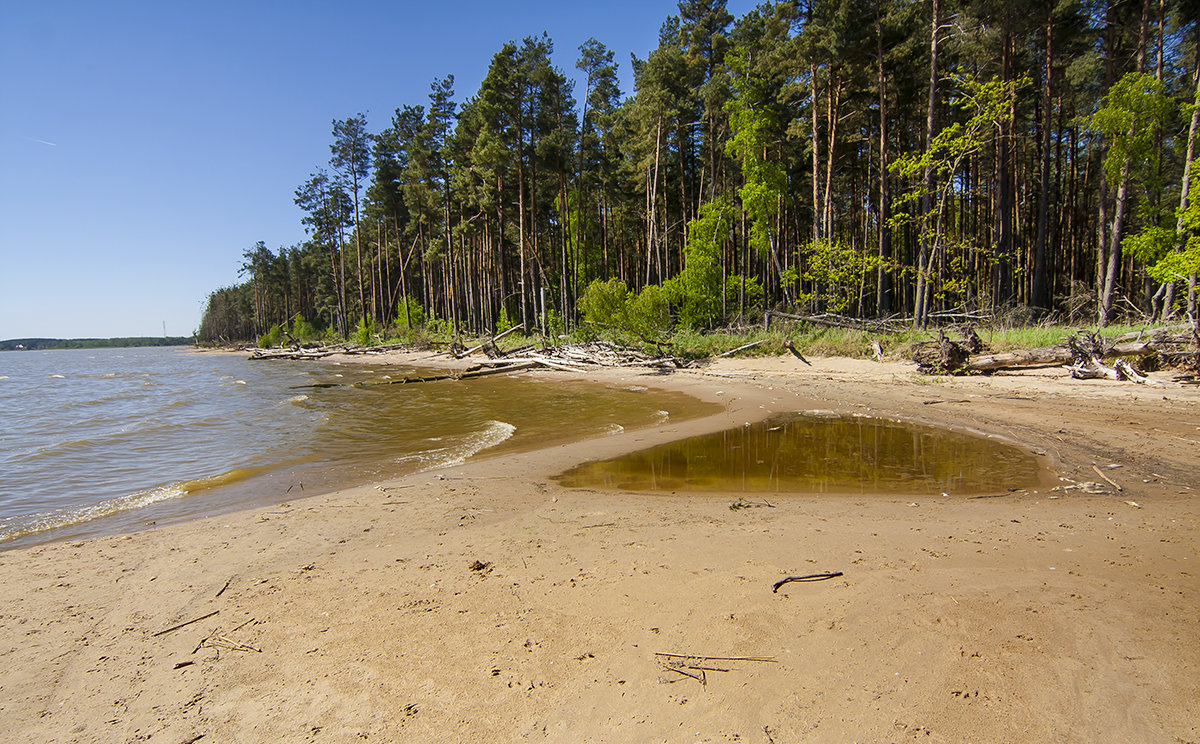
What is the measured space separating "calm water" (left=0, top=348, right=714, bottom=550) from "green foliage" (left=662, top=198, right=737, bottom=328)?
35.5ft

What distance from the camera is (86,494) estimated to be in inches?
270

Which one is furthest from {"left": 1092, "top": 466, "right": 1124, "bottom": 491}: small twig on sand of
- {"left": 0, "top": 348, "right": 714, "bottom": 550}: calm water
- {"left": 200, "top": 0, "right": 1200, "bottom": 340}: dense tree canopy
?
{"left": 200, "top": 0, "right": 1200, "bottom": 340}: dense tree canopy

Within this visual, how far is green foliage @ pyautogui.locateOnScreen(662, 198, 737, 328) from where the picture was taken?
85.4 feet

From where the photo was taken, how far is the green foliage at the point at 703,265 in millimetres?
26016

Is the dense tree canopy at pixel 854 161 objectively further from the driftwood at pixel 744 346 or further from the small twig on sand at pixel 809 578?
the small twig on sand at pixel 809 578

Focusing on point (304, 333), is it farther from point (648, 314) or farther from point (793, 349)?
point (793, 349)

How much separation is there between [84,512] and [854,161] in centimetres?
3154

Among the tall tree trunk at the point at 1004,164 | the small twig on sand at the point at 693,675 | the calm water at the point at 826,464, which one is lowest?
the calm water at the point at 826,464

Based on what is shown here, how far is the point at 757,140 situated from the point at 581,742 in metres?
25.7

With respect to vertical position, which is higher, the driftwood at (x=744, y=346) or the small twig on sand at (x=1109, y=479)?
the driftwood at (x=744, y=346)

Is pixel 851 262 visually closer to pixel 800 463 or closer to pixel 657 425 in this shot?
pixel 657 425

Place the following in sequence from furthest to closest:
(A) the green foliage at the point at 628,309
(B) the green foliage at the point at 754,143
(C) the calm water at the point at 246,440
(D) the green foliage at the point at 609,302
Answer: (B) the green foliage at the point at 754,143 → (D) the green foliage at the point at 609,302 → (A) the green foliage at the point at 628,309 → (C) the calm water at the point at 246,440

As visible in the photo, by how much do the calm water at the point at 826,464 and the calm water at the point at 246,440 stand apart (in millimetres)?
2440

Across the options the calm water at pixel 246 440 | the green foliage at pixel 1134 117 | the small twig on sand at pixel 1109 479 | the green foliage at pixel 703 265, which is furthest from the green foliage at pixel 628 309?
the small twig on sand at pixel 1109 479
